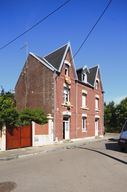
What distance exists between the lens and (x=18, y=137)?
2117cm

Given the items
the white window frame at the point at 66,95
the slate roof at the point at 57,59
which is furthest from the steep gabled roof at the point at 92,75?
the white window frame at the point at 66,95

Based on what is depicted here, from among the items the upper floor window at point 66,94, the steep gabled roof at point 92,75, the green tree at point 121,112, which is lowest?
the green tree at point 121,112

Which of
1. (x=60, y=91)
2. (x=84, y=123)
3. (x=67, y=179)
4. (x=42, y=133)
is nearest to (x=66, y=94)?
(x=60, y=91)

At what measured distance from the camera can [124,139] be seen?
63.5 feet

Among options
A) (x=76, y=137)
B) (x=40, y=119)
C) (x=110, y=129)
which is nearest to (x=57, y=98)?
(x=40, y=119)

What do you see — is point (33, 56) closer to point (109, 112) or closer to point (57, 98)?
point (57, 98)

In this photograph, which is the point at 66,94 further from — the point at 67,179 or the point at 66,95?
the point at 67,179

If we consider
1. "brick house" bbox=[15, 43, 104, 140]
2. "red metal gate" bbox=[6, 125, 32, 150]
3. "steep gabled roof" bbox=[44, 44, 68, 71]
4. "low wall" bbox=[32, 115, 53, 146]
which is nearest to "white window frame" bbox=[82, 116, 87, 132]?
"brick house" bbox=[15, 43, 104, 140]

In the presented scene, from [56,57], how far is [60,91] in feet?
13.2

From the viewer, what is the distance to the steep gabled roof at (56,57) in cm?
2969

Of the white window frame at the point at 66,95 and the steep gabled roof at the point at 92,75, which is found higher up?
the steep gabled roof at the point at 92,75

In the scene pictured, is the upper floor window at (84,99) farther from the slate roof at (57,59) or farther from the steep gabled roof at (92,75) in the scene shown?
the steep gabled roof at (92,75)

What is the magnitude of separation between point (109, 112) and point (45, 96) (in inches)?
1202

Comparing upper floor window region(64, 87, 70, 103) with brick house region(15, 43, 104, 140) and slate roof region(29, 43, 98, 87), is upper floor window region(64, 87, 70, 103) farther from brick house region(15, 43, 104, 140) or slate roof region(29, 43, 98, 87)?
slate roof region(29, 43, 98, 87)
